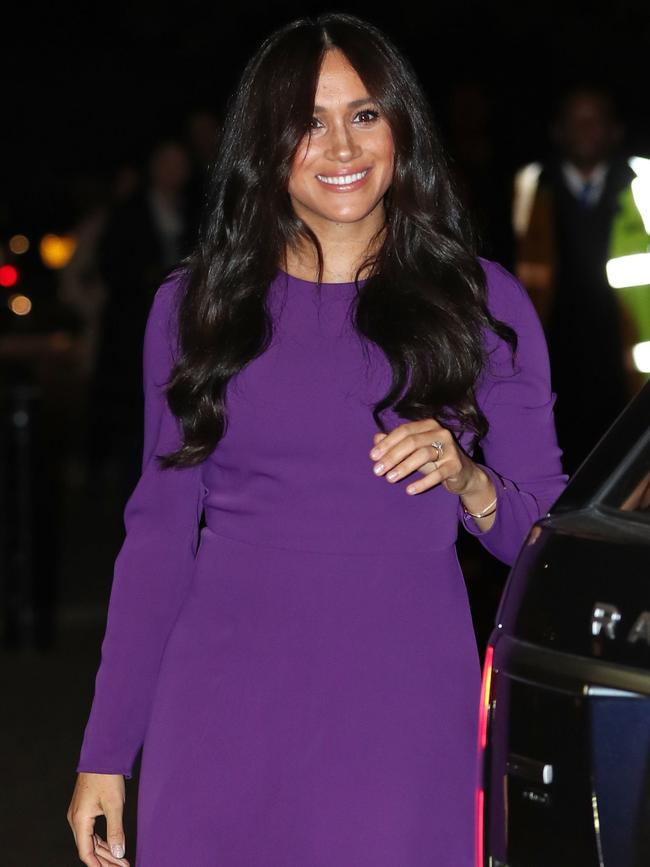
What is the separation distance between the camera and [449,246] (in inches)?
130

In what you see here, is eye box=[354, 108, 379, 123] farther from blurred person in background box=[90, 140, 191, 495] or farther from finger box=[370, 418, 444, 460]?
blurred person in background box=[90, 140, 191, 495]

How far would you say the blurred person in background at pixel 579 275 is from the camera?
8133 mm

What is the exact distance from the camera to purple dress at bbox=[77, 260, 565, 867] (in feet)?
9.78

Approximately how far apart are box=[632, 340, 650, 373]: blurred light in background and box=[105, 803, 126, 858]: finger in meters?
3.57

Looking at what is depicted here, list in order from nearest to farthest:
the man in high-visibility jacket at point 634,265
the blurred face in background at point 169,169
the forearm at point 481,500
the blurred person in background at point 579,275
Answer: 1. the forearm at point 481,500
2. the man in high-visibility jacket at point 634,265
3. the blurred person in background at point 579,275
4. the blurred face in background at point 169,169

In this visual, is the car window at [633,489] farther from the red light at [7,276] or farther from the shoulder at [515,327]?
the red light at [7,276]

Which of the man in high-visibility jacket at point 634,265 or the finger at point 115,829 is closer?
the finger at point 115,829

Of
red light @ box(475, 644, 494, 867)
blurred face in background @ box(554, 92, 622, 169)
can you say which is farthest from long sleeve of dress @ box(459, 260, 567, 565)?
blurred face in background @ box(554, 92, 622, 169)

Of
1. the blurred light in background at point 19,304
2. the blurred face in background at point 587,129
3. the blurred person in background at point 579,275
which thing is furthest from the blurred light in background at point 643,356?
the blurred light in background at point 19,304

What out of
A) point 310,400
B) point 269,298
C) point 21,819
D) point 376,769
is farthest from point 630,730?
point 21,819

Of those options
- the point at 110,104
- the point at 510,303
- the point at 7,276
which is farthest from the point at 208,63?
the point at 510,303

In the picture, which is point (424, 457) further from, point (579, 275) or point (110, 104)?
point (110, 104)

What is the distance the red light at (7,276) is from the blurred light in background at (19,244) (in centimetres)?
729

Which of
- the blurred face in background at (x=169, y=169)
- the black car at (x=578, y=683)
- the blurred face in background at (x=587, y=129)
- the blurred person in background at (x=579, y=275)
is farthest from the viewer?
the blurred face in background at (x=169, y=169)
